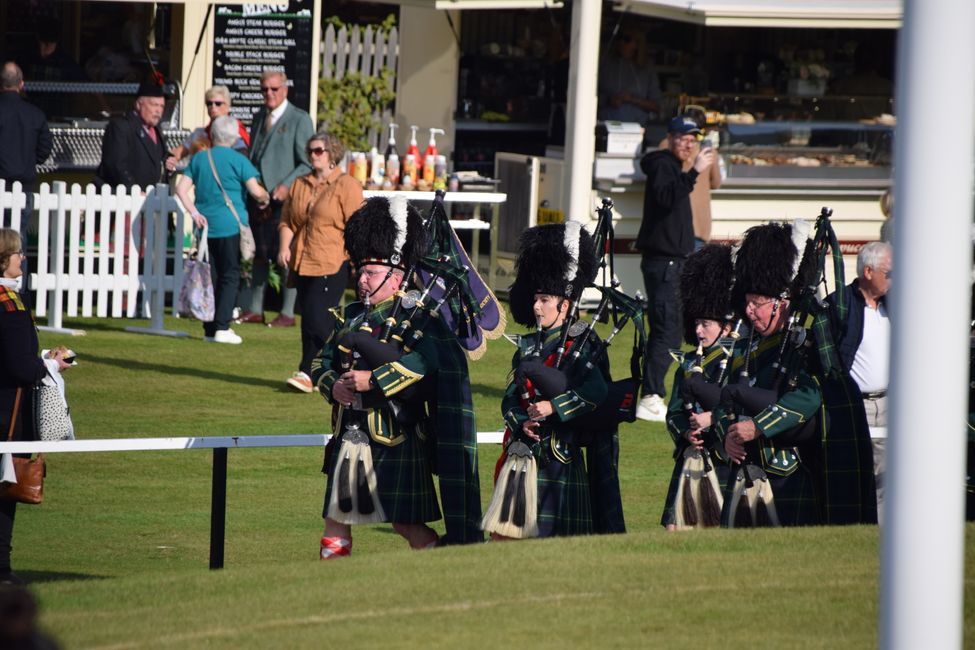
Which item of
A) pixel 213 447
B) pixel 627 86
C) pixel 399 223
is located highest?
pixel 627 86

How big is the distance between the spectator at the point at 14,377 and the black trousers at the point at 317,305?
3.40m

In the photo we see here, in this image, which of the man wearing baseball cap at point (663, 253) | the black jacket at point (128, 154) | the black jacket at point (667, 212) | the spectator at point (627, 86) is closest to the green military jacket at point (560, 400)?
the man wearing baseball cap at point (663, 253)

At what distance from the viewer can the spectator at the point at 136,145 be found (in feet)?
40.4

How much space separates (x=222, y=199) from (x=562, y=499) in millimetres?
6589

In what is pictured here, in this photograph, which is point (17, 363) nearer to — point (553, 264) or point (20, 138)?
point (553, 264)

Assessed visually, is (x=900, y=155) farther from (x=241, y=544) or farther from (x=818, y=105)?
(x=818, y=105)

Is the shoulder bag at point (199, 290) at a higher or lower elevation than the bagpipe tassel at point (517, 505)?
higher

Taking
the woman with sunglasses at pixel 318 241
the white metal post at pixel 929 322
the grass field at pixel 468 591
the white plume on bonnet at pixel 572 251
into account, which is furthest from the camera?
the woman with sunglasses at pixel 318 241

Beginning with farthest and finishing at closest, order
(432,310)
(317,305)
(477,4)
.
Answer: (477,4) → (317,305) → (432,310)

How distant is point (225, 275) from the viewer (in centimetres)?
1182

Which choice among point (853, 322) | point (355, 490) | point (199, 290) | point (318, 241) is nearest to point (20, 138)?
point (199, 290)

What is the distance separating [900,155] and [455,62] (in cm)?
1356

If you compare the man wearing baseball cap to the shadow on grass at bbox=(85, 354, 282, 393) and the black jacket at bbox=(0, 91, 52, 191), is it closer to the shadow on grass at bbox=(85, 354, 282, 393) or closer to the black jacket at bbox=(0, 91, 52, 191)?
the shadow on grass at bbox=(85, 354, 282, 393)

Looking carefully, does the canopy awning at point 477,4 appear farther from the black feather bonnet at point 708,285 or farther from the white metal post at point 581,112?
the black feather bonnet at point 708,285
